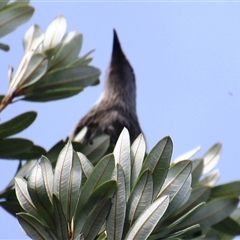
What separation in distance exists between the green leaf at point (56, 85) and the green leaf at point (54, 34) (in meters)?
0.11

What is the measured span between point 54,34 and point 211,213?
91 centimetres

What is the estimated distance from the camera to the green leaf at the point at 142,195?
1.14m

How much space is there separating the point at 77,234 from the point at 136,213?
12 cm

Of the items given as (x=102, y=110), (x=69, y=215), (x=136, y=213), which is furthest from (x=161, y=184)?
(x=102, y=110)

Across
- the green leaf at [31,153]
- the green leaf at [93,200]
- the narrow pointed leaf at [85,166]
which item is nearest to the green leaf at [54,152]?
the green leaf at [31,153]

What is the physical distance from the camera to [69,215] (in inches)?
45.4

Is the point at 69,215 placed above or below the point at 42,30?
below

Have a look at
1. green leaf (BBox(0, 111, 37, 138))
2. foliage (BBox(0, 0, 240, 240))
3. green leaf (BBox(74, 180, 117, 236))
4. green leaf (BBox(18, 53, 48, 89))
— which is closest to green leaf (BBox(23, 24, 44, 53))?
green leaf (BBox(18, 53, 48, 89))

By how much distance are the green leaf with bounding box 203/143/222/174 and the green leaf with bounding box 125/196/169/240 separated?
88 centimetres

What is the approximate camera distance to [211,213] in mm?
1528

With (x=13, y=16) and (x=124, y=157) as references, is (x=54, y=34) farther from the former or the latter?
(x=124, y=157)

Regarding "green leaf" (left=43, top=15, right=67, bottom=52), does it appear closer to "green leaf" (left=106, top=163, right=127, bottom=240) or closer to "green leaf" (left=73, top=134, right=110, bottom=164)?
"green leaf" (left=73, top=134, right=110, bottom=164)

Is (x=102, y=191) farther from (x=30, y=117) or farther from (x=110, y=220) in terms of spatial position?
(x=30, y=117)

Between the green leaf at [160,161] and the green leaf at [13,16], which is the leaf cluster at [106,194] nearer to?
the green leaf at [160,161]
